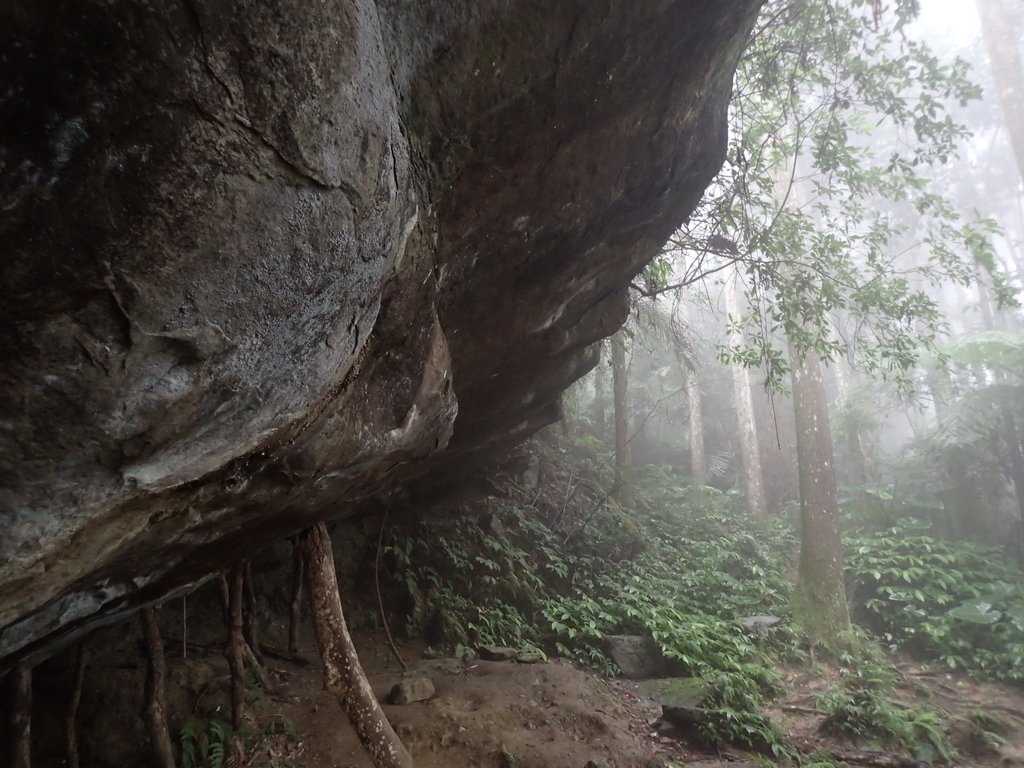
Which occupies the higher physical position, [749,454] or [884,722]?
[749,454]

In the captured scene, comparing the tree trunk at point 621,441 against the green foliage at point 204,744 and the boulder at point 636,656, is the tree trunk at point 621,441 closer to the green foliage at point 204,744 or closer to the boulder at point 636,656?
the boulder at point 636,656

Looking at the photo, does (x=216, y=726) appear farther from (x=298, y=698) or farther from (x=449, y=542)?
(x=449, y=542)

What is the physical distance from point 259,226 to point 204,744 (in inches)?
204

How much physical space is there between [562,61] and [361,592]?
25.6 feet

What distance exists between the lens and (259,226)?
7.14 feet

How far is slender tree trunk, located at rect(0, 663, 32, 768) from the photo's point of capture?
4.54 m

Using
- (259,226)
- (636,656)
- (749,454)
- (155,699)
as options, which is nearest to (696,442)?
(749,454)

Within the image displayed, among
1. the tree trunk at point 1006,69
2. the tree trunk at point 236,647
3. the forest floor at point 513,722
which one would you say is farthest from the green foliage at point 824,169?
the tree trunk at point 1006,69

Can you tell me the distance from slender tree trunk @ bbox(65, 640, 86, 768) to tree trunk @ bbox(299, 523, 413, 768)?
6.92ft

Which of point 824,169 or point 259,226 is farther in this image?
point 824,169

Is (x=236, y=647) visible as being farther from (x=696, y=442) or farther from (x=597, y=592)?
(x=696, y=442)

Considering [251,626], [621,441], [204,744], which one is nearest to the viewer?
[204,744]

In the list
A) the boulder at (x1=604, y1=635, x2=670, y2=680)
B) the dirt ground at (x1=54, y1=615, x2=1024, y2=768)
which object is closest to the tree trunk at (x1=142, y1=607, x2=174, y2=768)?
the dirt ground at (x1=54, y1=615, x2=1024, y2=768)

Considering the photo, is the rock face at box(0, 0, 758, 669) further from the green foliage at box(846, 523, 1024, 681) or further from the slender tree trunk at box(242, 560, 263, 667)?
the green foliage at box(846, 523, 1024, 681)
